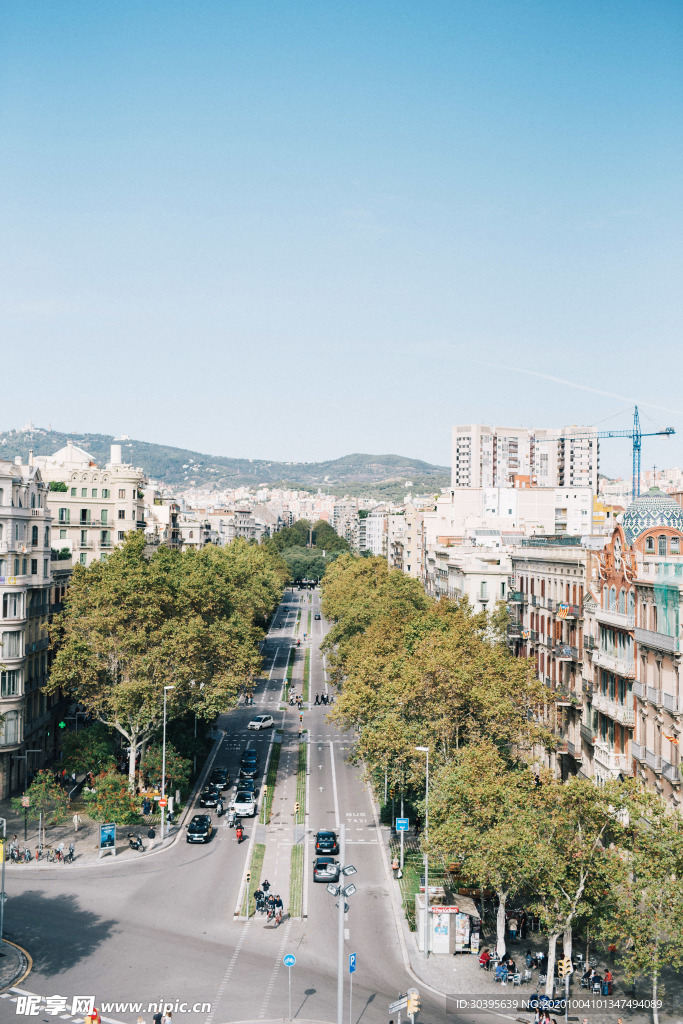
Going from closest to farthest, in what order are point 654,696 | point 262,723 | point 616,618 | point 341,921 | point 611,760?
point 341,921 → point 654,696 → point 611,760 → point 616,618 → point 262,723

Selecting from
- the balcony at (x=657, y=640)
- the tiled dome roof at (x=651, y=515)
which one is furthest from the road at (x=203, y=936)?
the tiled dome roof at (x=651, y=515)

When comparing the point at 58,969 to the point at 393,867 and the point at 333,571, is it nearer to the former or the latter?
the point at 393,867

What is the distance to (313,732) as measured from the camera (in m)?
93.1

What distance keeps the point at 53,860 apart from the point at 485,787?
26.9 m

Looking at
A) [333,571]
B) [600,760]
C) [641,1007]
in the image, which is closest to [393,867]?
[600,760]

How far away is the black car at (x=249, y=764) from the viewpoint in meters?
75.2

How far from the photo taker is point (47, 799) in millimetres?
57688

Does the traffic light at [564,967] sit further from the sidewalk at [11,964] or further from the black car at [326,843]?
the sidewalk at [11,964]

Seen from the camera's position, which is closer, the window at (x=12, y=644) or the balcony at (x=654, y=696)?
the balcony at (x=654, y=696)

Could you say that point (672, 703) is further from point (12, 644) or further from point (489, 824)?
point (12, 644)

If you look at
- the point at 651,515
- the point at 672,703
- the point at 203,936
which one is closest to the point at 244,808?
the point at 203,936

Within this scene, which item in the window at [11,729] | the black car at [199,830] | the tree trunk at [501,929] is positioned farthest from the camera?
the window at [11,729]

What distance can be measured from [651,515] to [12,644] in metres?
43.3

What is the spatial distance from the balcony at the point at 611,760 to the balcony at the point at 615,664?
168 inches
